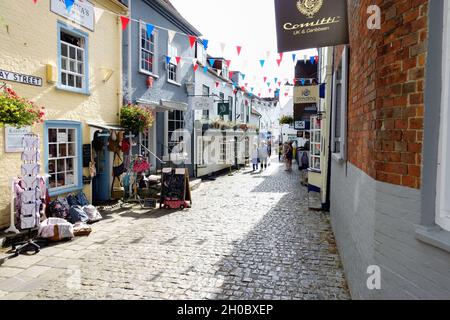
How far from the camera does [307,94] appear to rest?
43.4 ft

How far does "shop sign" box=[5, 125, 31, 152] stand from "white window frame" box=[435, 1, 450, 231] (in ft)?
22.6

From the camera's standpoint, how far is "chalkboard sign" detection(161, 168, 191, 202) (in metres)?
9.30

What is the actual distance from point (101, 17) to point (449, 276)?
31.9ft

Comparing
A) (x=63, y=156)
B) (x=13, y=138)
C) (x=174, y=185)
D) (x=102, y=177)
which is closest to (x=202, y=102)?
(x=174, y=185)

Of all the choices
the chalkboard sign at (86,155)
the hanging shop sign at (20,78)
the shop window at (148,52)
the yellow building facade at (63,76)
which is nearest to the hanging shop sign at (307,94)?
the shop window at (148,52)

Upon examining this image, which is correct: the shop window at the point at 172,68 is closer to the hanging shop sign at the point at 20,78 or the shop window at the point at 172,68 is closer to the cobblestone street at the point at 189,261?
the hanging shop sign at the point at 20,78

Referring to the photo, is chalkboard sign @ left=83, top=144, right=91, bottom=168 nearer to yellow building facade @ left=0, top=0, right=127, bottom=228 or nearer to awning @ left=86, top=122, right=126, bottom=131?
yellow building facade @ left=0, top=0, right=127, bottom=228

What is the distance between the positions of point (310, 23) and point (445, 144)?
2453 mm

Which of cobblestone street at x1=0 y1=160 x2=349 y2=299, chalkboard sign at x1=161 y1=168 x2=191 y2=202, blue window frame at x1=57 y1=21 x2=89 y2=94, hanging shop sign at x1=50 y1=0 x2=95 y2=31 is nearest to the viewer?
cobblestone street at x1=0 y1=160 x2=349 y2=299

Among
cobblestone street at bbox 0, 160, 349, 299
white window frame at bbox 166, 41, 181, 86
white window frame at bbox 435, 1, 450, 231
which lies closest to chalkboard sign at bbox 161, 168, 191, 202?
cobblestone street at bbox 0, 160, 349, 299

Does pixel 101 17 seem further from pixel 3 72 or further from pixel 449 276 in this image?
pixel 449 276

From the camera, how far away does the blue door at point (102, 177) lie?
9531mm

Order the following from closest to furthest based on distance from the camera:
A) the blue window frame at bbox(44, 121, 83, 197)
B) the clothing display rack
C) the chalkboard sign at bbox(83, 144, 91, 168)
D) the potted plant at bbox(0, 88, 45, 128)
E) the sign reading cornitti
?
1. the sign reading cornitti
2. the potted plant at bbox(0, 88, 45, 128)
3. the clothing display rack
4. the blue window frame at bbox(44, 121, 83, 197)
5. the chalkboard sign at bbox(83, 144, 91, 168)

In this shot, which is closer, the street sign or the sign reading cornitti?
the sign reading cornitti
